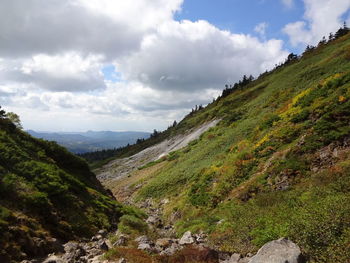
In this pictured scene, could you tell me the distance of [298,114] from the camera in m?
24.7

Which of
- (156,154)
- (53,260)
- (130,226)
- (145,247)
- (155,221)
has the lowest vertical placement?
(155,221)

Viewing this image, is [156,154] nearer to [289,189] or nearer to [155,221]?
[155,221]

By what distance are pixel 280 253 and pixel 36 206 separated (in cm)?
1283

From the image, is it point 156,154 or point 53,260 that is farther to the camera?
point 156,154

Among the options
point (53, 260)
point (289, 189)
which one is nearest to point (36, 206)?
point (53, 260)

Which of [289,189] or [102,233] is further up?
[289,189]

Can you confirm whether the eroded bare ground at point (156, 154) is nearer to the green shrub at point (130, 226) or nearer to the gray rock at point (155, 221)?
the gray rock at point (155, 221)

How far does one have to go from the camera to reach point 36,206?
46.7ft

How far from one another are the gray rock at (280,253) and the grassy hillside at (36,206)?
30.4ft

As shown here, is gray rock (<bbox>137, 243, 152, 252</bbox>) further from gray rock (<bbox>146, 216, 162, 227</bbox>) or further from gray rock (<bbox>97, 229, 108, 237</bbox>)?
gray rock (<bbox>146, 216, 162, 227</bbox>)

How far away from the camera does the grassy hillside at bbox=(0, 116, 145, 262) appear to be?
1109cm

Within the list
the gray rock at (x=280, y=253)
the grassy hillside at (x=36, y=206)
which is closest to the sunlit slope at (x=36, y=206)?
the grassy hillside at (x=36, y=206)

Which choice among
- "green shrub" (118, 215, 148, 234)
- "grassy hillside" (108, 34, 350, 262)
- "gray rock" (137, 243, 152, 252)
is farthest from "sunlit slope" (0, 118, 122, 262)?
"grassy hillside" (108, 34, 350, 262)

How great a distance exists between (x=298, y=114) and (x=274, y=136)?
3.44m
